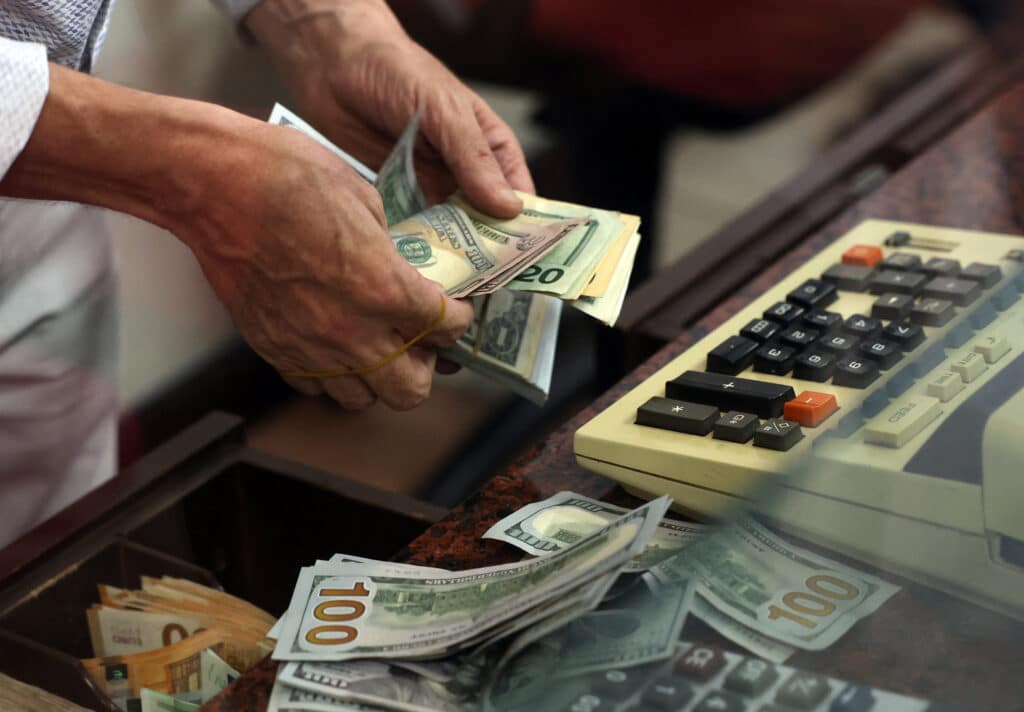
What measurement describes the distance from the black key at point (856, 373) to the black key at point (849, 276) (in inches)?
6.2

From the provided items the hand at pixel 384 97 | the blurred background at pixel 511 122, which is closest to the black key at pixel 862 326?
the hand at pixel 384 97

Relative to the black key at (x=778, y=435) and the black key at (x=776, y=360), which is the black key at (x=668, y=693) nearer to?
the black key at (x=778, y=435)

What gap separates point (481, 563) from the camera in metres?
0.79

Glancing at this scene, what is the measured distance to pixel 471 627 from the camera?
0.68 metres

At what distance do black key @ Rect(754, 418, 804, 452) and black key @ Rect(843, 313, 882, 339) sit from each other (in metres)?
0.15

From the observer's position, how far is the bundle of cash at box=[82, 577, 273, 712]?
0.83 m

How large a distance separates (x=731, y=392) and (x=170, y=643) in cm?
46

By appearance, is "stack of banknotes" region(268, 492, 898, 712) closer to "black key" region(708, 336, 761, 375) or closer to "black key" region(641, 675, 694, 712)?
"black key" region(641, 675, 694, 712)

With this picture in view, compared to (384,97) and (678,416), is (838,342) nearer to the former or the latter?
(678,416)

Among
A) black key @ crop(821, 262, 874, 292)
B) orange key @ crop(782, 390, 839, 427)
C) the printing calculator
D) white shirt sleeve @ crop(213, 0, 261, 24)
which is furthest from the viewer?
white shirt sleeve @ crop(213, 0, 261, 24)

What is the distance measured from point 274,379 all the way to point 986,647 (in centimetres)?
228

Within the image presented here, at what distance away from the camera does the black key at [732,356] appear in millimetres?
899

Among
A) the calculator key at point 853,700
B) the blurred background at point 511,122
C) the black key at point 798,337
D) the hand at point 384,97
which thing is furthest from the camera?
the blurred background at point 511,122

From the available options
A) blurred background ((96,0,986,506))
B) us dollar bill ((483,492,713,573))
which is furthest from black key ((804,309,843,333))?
blurred background ((96,0,986,506))
